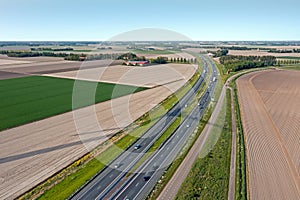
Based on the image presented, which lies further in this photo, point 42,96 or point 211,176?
point 42,96

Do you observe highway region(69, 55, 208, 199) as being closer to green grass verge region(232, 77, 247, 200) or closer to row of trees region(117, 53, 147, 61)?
green grass verge region(232, 77, 247, 200)

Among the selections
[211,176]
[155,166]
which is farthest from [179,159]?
[211,176]

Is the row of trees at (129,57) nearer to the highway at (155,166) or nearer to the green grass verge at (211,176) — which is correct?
the highway at (155,166)

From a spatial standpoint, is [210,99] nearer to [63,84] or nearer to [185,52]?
[63,84]

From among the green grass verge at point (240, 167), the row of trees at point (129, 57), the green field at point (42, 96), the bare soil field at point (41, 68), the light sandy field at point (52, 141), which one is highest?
the row of trees at point (129, 57)

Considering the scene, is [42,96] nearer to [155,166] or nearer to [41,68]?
[155,166]

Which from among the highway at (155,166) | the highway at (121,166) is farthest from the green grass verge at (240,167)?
the highway at (121,166)

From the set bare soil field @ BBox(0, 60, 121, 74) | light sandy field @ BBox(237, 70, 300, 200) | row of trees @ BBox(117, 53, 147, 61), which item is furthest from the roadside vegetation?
row of trees @ BBox(117, 53, 147, 61)
